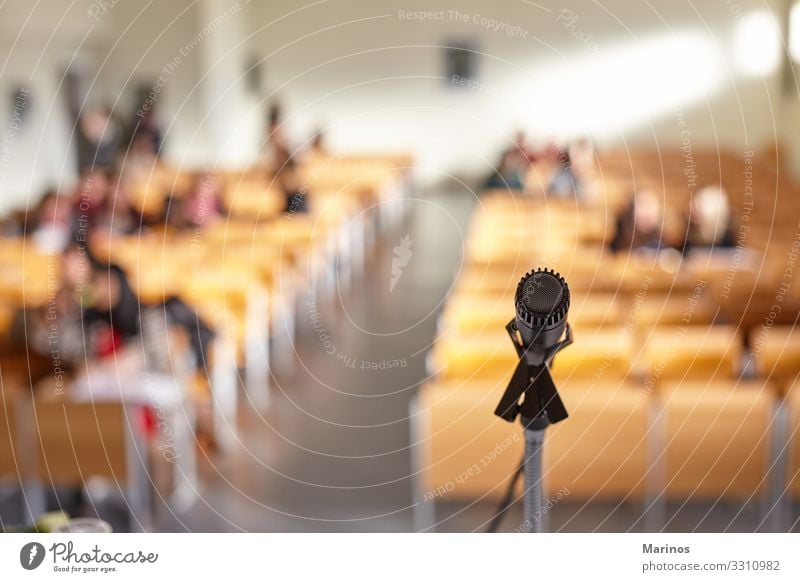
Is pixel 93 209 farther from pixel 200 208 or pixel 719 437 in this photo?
pixel 719 437

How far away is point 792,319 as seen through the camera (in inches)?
120

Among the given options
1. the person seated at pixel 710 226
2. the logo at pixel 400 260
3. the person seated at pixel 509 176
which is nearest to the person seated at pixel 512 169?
the person seated at pixel 509 176

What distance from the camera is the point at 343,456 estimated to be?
289 centimetres

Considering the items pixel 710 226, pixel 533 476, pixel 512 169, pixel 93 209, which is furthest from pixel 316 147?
pixel 533 476

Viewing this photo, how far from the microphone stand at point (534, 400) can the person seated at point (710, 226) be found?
10.2ft

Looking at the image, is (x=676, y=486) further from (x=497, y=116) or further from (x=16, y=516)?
(x=497, y=116)

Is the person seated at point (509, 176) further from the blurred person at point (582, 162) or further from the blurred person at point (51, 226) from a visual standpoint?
the blurred person at point (51, 226)

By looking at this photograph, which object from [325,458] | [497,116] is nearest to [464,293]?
[325,458]

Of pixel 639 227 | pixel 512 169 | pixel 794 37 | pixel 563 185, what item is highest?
pixel 794 37

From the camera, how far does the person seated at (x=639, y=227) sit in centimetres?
373

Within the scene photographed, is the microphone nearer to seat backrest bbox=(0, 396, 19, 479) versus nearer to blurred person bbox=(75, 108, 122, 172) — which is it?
seat backrest bbox=(0, 396, 19, 479)

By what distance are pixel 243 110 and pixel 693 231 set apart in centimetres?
600
